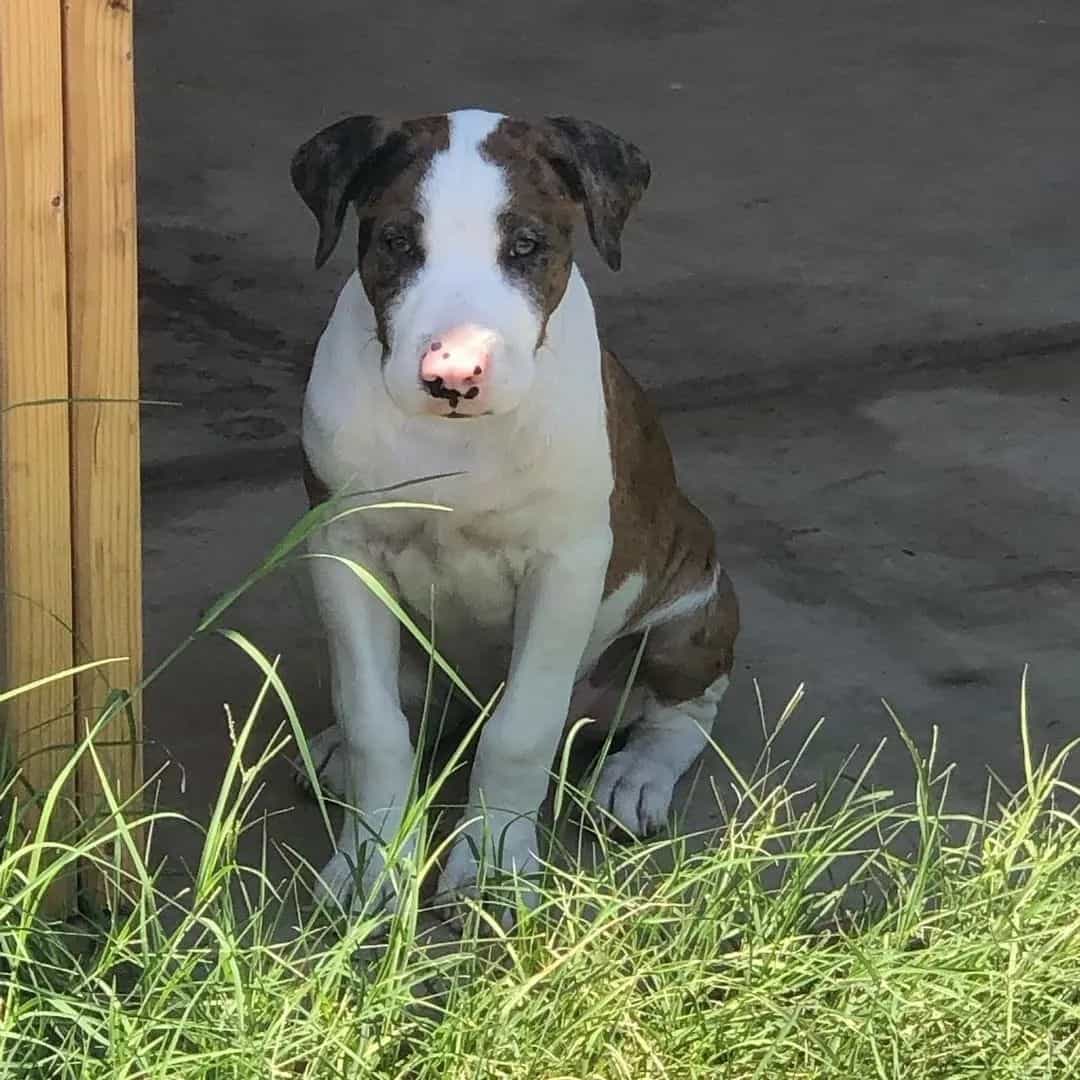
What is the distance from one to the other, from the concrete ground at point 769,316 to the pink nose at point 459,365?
1.12 m

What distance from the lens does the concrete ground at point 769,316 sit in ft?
15.6

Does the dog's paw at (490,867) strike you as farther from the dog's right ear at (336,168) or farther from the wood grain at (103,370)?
the dog's right ear at (336,168)

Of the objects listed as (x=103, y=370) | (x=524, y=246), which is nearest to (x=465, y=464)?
(x=524, y=246)

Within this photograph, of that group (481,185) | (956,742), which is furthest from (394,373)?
(956,742)

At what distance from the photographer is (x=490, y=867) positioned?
3740mm

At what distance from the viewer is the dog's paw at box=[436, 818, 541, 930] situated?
3.60 meters

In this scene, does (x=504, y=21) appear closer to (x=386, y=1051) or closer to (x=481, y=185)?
(x=481, y=185)

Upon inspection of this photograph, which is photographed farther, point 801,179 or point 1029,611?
point 801,179

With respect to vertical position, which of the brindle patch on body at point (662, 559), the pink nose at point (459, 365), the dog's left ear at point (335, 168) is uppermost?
the dog's left ear at point (335, 168)

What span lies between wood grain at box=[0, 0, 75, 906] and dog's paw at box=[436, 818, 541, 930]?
2.14 ft

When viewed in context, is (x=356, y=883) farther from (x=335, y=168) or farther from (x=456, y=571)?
(x=335, y=168)

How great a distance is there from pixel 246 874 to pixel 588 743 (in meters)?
0.92

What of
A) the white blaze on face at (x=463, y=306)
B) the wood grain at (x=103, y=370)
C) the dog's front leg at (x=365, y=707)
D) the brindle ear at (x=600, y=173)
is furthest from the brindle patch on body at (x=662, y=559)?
the wood grain at (x=103, y=370)

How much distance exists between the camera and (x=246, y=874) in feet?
12.5
